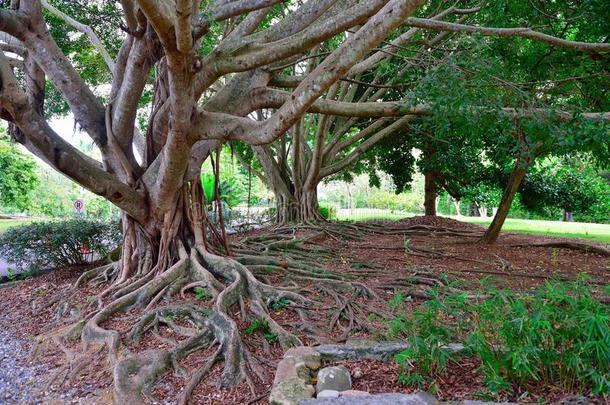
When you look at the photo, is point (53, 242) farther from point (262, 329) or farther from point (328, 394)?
point (328, 394)

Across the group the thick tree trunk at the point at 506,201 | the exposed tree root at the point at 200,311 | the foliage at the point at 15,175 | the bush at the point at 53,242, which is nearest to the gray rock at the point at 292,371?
the exposed tree root at the point at 200,311

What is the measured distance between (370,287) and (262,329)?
1744 millimetres

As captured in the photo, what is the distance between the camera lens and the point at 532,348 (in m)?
2.06

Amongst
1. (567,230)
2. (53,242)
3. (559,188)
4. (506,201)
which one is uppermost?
(559,188)

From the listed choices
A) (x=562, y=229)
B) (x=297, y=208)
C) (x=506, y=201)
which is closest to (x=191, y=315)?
(x=506, y=201)

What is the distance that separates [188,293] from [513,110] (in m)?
4.00

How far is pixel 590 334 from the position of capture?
2.01 meters

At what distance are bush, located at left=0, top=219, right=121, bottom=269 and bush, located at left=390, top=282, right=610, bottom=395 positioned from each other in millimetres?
6245

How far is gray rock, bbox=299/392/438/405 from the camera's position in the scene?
2.11 m

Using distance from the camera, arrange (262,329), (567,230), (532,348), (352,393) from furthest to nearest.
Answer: (567,230) < (262,329) < (352,393) < (532,348)

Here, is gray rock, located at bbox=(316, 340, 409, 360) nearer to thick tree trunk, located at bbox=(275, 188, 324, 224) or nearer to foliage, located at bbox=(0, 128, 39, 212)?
thick tree trunk, located at bbox=(275, 188, 324, 224)

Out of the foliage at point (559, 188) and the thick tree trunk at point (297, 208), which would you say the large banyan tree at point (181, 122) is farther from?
the foliage at point (559, 188)

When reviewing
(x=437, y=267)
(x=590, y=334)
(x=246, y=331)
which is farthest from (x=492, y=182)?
(x=590, y=334)

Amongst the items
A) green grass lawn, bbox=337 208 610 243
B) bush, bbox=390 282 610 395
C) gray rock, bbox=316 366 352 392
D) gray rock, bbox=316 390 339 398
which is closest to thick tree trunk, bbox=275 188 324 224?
green grass lawn, bbox=337 208 610 243
